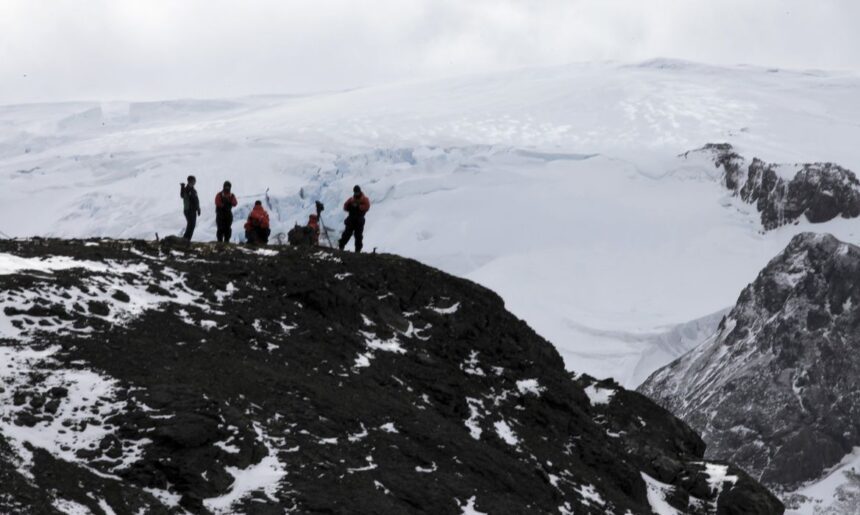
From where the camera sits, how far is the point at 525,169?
6309 inches

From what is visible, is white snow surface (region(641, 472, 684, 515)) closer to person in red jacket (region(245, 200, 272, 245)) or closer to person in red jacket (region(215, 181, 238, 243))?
person in red jacket (region(245, 200, 272, 245))

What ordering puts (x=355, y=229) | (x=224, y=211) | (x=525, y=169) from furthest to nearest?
(x=525, y=169) < (x=355, y=229) < (x=224, y=211)

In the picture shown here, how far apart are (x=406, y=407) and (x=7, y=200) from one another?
379 feet

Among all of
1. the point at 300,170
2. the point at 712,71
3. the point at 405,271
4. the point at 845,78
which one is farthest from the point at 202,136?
the point at 405,271

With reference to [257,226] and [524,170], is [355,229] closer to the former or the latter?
[257,226]

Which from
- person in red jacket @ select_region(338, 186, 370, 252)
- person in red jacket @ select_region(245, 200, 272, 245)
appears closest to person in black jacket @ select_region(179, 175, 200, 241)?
person in red jacket @ select_region(245, 200, 272, 245)

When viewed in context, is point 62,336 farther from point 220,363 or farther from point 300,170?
point 300,170

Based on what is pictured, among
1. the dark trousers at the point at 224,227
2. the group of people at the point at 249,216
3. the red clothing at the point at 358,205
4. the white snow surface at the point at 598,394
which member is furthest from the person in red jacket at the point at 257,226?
the white snow surface at the point at 598,394

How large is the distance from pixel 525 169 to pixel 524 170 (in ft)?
0.93

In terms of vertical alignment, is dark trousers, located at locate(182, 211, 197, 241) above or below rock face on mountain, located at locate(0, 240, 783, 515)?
above

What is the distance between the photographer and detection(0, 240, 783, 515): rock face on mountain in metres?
19.5

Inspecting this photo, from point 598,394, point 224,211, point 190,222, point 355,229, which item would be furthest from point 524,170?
point 598,394

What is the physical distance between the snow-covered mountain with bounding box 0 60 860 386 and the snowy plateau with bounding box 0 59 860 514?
0.28 meters

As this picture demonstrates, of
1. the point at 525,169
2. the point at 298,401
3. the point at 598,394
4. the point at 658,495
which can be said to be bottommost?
the point at 525,169
